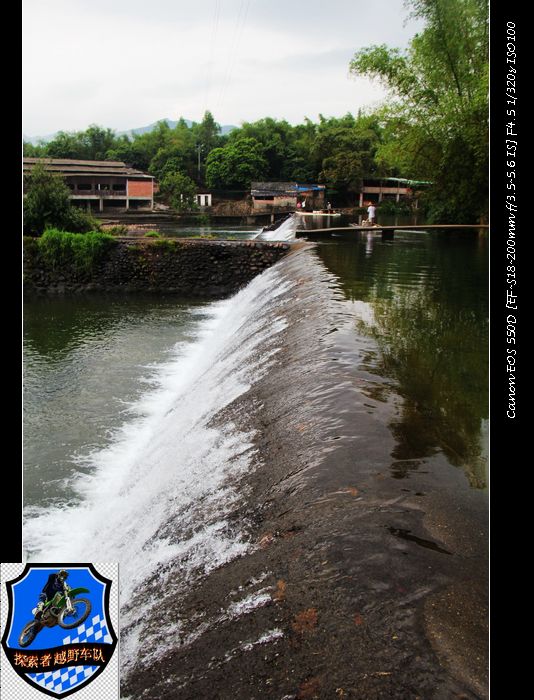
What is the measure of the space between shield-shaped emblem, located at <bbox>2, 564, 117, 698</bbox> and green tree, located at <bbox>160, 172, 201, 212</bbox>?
153 ft

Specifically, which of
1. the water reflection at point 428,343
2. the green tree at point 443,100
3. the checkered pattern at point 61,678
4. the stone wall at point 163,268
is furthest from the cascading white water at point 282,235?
the checkered pattern at point 61,678

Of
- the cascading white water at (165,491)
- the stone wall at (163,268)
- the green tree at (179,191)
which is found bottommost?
the cascading white water at (165,491)

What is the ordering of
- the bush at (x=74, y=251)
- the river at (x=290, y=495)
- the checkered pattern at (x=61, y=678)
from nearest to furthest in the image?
1. the checkered pattern at (x=61, y=678)
2. the river at (x=290, y=495)
3. the bush at (x=74, y=251)

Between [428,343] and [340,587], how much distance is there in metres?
4.69

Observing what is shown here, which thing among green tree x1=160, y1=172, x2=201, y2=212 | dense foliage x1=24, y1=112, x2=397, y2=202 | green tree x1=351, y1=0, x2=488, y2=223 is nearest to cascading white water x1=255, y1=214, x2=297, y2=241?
green tree x1=351, y1=0, x2=488, y2=223

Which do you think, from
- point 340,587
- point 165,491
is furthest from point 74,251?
point 340,587

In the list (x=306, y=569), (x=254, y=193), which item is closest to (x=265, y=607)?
(x=306, y=569)

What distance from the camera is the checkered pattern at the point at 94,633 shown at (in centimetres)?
220

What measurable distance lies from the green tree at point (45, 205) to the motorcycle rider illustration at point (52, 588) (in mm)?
18816

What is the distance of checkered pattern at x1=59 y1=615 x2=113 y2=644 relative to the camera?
220 centimetres

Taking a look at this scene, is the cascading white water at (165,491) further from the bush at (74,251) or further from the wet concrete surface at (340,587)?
the bush at (74,251)
